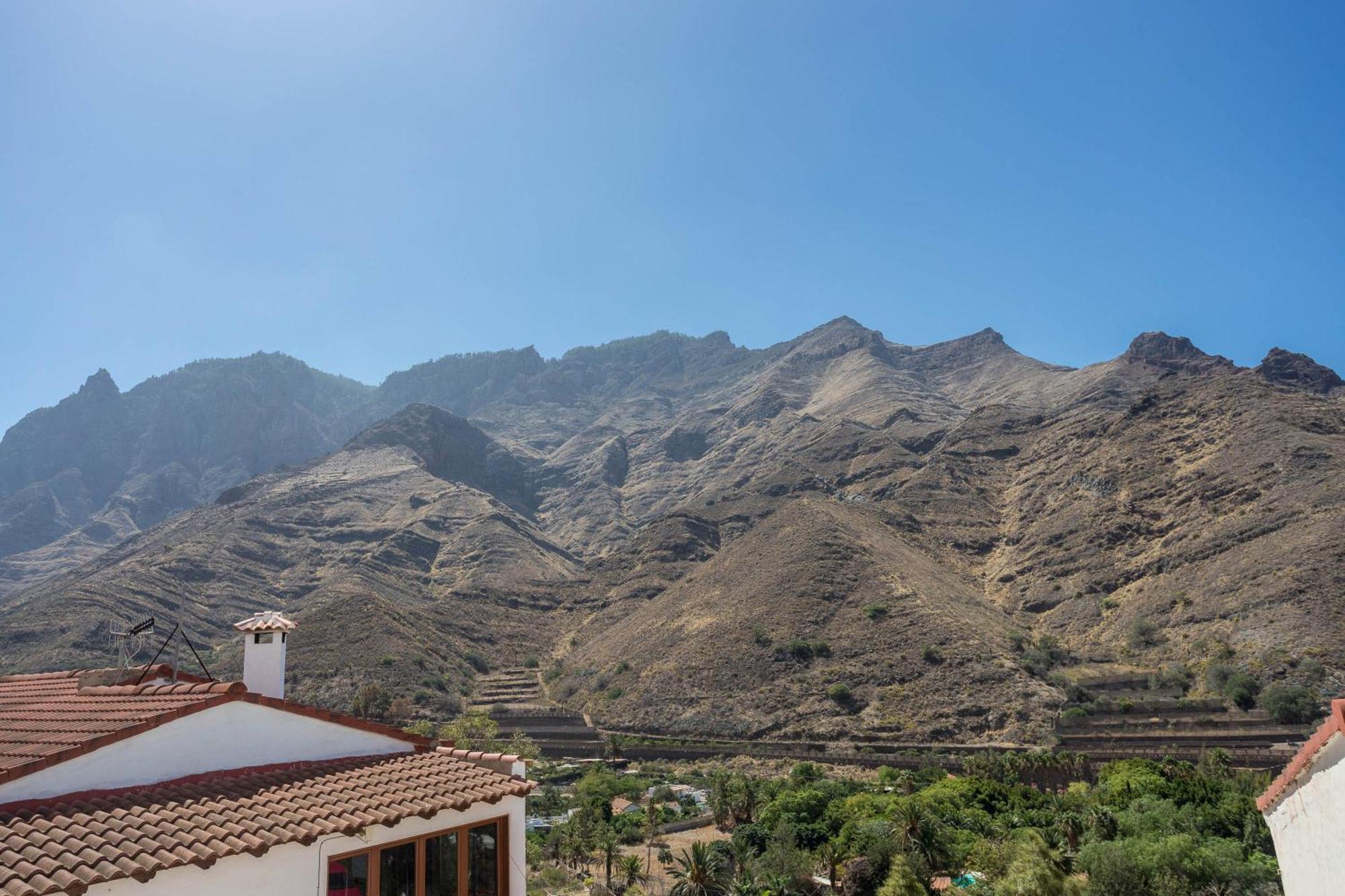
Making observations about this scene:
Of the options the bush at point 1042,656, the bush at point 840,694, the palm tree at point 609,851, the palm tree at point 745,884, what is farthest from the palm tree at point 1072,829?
the bush at point 1042,656

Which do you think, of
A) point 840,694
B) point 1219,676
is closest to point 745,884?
point 840,694

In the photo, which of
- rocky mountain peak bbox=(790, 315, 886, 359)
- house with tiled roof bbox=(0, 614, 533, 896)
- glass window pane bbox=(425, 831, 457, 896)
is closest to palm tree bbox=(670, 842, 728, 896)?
house with tiled roof bbox=(0, 614, 533, 896)

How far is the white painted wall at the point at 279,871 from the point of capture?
19.8ft

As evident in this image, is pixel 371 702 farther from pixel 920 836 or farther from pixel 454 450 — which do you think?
pixel 454 450

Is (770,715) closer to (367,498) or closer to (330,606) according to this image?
(330,606)

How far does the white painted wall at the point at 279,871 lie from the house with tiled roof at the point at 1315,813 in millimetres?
7648

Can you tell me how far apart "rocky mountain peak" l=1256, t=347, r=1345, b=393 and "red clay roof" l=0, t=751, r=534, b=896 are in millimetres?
126185

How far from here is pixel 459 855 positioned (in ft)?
26.2

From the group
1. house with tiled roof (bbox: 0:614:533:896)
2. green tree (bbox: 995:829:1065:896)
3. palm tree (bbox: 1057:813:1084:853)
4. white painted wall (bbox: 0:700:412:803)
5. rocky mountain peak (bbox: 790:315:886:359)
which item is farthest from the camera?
rocky mountain peak (bbox: 790:315:886:359)

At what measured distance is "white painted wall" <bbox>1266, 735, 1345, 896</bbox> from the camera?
23.6ft

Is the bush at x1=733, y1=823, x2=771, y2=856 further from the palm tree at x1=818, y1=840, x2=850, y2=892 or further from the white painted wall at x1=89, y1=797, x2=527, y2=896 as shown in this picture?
the white painted wall at x1=89, y1=797, x2=527, y2=896

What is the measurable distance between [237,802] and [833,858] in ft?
87.2

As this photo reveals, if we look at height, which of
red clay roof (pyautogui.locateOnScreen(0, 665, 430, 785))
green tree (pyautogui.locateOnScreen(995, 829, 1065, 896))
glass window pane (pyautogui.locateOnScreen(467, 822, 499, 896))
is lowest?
green tree (pyautogui.locateOnScreen(995, 829, 1065, 896))

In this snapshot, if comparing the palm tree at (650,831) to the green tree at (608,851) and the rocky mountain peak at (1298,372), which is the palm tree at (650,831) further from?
the rocky mountain peak at (1298,372)
